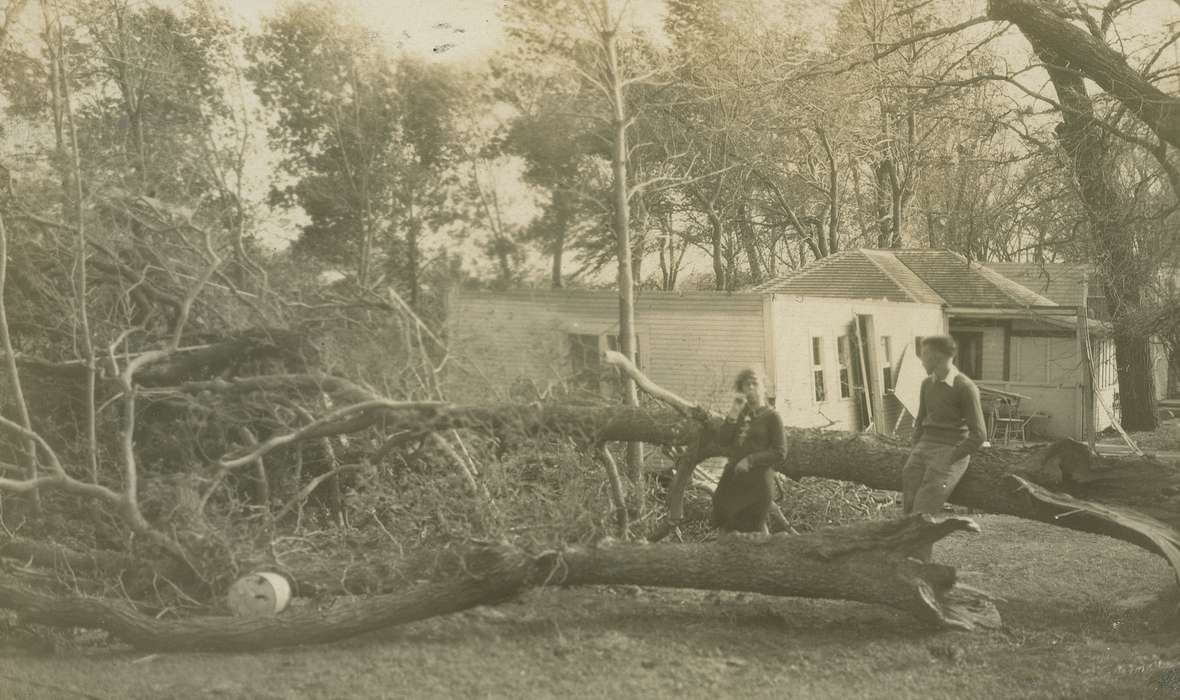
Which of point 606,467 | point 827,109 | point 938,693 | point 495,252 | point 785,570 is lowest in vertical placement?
point 938,693

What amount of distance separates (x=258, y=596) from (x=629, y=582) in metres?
2.12

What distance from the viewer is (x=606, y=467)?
7090 mm

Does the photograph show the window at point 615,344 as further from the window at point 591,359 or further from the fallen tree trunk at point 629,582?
the fallen tree trunk at point 629,582

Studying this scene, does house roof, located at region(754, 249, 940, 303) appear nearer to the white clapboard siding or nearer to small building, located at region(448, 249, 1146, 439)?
small building, located at region(448, 249, 1146, 439)

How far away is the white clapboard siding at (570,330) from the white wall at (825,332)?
0.22m

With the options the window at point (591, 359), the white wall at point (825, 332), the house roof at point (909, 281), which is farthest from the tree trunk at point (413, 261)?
the white wall at point (825, 332)

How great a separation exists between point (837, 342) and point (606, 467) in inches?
71.2

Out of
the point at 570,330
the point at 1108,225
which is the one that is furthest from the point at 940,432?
the point at 570,330

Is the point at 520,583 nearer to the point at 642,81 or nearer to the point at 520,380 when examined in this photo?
the point at 520,380

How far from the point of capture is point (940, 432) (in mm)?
6168

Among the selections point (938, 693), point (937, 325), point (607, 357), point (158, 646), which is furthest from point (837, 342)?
point (158, 646)

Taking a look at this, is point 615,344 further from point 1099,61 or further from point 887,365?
Answer: point 1099,61

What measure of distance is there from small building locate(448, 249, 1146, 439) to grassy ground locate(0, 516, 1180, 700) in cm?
137

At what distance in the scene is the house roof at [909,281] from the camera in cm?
652
